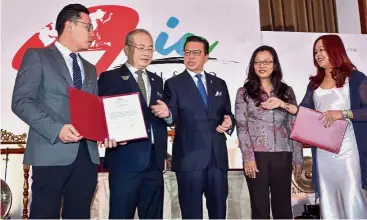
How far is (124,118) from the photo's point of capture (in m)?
2.23

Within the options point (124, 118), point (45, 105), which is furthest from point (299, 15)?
point (45, 105)

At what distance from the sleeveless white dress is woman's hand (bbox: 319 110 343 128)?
0.10 m

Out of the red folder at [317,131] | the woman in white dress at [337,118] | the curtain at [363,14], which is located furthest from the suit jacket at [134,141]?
the curtain at [363,14]

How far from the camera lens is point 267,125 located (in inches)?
102

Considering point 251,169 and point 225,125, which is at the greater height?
point 225,125

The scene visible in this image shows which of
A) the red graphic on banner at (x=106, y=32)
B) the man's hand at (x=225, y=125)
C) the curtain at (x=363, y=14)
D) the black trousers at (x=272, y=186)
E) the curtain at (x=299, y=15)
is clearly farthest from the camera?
the curtain at (x=363, y=14)

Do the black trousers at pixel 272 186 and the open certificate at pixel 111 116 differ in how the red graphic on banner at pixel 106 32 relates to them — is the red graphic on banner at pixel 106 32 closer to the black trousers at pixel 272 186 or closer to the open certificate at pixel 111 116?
the open certificate at pixel 111 116

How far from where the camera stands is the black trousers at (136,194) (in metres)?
2.34

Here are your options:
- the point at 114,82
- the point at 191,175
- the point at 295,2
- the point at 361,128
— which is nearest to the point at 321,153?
the point at 361,128

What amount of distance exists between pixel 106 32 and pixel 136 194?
8.07 feet

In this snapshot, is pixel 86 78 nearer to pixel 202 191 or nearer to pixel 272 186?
pixel 202 191

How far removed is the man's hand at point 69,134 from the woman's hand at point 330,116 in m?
1.47

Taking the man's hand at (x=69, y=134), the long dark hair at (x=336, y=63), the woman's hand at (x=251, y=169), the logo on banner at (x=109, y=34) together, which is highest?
the logo on banner at (x=109, y=34)

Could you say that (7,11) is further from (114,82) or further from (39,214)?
(39,214)
